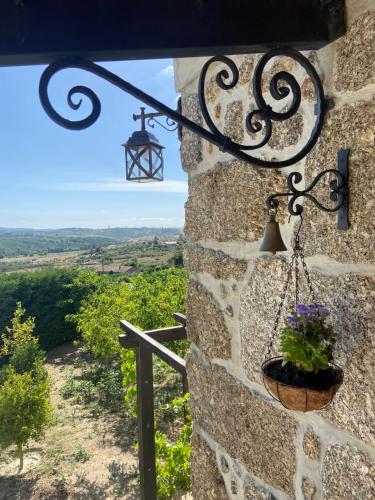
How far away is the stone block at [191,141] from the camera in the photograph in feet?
4.29

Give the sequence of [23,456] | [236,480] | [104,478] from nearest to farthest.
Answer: [236,480]
[104,478]
[23,456]

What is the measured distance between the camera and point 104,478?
18.6 ft

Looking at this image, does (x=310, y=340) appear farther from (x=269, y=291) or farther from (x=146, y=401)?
(x=146, y=401)

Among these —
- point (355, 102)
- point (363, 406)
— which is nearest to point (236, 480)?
point (363, 406)

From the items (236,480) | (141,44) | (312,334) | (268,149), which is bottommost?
(236,480)

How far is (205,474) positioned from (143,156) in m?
2.44

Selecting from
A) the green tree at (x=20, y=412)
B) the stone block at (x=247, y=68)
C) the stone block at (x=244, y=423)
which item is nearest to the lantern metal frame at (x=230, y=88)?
the stone block at (x=247, y=68)

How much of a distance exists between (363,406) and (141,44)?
73 cm

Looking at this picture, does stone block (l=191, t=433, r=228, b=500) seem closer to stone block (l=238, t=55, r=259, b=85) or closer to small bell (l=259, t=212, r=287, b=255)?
small bell (l=259, t=212, r=287, b=255)

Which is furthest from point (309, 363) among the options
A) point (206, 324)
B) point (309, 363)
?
point (206, 324)

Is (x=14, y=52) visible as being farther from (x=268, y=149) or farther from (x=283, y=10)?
(x=268, y=149)

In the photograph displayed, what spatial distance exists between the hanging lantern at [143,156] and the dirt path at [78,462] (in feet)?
13.6

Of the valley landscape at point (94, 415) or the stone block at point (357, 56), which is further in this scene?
the valley landscape at point (94, 415)

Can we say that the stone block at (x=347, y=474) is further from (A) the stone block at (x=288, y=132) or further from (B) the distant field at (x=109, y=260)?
(B) the distant field at (x=109, y=260)
